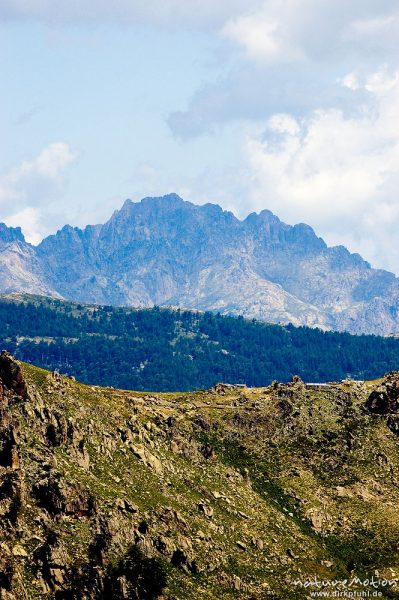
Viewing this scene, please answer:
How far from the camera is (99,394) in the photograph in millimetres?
187625

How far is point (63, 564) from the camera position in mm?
128875

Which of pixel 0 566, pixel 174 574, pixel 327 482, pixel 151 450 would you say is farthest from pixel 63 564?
pixel 327 482

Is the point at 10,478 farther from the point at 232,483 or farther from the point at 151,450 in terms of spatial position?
the point at 232,483

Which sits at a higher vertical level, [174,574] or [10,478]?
[10,478]

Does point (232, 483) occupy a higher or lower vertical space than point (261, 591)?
higher

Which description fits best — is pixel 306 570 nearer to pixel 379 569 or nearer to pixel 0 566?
pixel 379 569

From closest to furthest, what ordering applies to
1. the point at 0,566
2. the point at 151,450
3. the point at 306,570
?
the point at 0,566 < the point at 306,570 < the point at 151,450

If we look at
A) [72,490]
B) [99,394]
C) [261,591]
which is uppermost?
[99,394]

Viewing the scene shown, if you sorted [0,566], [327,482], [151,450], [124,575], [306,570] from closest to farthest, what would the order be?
[0,566]
[124,575]
[306,570]
[151,450]
[327,482]

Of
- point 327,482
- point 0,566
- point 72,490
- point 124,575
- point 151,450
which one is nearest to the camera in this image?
point 0,566

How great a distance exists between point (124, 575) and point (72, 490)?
16.1 meters

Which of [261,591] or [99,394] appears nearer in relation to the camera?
[261,591]

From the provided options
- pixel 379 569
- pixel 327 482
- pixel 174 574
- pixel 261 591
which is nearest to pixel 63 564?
pixel 174 574

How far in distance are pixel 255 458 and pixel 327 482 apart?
15.4 m
